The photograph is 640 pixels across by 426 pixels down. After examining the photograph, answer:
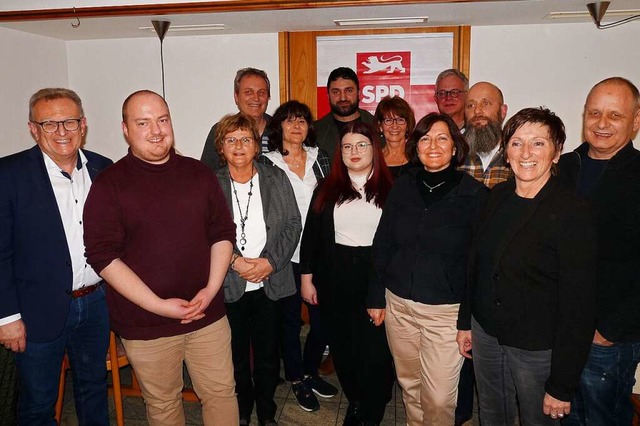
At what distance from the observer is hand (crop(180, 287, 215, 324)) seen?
Answer: 7.00ft

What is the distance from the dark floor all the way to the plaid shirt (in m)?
1.41

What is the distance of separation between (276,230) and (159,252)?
72cm

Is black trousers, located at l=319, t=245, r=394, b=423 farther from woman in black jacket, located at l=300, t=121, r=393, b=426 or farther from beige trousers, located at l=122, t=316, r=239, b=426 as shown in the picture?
beige trousers, located at l=122, t=316, r=239, b=426

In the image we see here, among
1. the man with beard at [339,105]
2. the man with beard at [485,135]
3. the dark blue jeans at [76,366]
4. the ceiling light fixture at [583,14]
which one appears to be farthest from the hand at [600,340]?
the ceiling light fixture at [583,14]

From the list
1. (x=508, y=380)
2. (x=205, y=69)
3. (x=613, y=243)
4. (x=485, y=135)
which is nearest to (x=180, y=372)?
(x=508, y=380)

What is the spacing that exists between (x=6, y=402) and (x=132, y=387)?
91 centimetres

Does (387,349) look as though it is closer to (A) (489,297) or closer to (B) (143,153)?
(A) (489,297)

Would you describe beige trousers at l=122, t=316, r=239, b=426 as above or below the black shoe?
above

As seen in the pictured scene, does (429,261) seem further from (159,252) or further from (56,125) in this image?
(56,125)

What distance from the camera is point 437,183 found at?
7.41ft

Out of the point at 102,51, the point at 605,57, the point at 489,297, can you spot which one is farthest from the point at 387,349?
the point at 102,51

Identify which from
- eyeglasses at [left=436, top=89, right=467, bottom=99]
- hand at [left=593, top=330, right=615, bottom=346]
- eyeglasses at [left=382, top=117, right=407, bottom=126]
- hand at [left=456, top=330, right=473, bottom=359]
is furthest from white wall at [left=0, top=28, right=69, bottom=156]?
hand at [left=593, top=330, right=615, bottom=346]

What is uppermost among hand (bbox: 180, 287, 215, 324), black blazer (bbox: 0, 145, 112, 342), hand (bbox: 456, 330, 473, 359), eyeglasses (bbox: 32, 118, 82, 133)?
eyeglasses (bbox: 32, 118, 82, 133)

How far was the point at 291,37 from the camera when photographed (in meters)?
4.36
